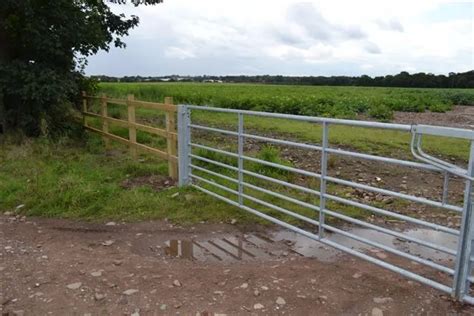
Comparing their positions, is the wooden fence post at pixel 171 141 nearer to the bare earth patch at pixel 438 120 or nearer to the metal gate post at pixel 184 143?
the metal gate post at pixel 184 143

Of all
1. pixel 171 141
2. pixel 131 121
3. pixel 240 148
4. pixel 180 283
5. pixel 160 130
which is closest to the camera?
pixel 180 283

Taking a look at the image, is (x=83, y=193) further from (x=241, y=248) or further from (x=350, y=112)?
(x=350, y=112)

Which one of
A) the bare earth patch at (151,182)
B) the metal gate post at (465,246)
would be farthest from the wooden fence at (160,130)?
the metal gate post at (465,246)

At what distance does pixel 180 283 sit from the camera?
373cm

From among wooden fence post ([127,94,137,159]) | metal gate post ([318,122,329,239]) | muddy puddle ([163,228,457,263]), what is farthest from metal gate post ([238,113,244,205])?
wooden fence post ([127,94,137,159])

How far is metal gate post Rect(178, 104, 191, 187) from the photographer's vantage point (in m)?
6.31

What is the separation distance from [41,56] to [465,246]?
10.4 meters

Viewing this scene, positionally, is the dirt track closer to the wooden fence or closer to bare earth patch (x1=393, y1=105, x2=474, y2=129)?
the wooden fence

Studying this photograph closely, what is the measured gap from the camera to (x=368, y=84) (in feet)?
263

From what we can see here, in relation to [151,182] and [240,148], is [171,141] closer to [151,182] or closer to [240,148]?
[151,182]

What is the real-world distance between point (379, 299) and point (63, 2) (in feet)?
31.9

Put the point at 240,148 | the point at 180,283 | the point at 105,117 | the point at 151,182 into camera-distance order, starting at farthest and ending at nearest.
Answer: the point at 105,117
the point at 151,182
the point at 240,148
the point at 180,283

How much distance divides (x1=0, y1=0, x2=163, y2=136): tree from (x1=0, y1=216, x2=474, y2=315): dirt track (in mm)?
6023

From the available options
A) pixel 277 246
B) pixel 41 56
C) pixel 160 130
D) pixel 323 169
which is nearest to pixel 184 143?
pixel 160 130
